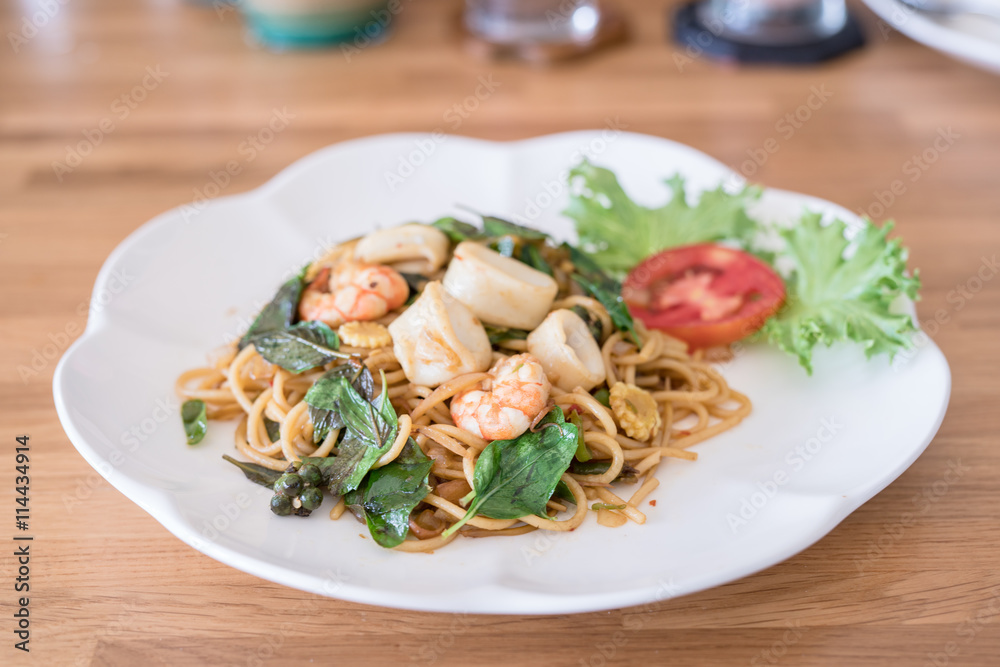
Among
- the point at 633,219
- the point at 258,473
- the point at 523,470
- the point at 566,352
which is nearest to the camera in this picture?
the point at 523,470

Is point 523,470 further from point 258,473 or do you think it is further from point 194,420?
point 194,420

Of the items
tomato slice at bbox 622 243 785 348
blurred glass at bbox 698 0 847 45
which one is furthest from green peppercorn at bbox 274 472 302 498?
blurred glass at bbox 698 0 847 45

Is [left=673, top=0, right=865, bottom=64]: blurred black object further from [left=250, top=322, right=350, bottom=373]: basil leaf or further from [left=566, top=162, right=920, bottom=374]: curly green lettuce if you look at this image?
[left=250, top=322, right=350, bottom=373]: basil leaf

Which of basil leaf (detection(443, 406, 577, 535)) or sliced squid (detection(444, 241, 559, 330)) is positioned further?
sliced squid (detection(444, 241, 559, 330))

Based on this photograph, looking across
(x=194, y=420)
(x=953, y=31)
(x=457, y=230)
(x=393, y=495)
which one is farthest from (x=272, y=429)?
(x=953, y=31)

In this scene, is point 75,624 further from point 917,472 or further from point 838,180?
point 838,180

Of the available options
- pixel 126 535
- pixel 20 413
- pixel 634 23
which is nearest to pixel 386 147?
pixel 20 413

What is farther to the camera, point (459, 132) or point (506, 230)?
point (459, 132)

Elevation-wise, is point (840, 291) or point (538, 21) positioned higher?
point (840, 291)

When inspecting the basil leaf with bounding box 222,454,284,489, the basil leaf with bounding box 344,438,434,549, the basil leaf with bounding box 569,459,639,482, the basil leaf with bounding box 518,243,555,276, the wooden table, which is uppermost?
the basil leaf with bounding box 518,243,555,276
